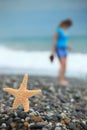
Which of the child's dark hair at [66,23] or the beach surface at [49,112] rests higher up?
the child's dark hair at [66,23]

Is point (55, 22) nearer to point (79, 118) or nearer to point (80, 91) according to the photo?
point (80, 91)

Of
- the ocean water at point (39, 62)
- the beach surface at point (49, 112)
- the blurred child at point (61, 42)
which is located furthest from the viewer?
the ocean water at point (39, 62)

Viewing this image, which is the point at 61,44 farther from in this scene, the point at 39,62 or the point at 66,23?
the point at 39,62

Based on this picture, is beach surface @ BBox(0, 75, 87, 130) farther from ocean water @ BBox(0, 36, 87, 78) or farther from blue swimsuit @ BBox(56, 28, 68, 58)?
ocean water @ BBox(0, 36, 87, 78)

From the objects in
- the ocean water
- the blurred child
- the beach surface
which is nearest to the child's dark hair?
the blurred child

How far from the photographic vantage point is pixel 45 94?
759 cm

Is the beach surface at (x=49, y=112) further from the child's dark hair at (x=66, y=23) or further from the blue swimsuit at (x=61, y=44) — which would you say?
the child's dark hair at (x=66, y=23)

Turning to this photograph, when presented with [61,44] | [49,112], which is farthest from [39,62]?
[49,112]

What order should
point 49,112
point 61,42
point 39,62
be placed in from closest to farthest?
point 49,112 → point 61,42 → point 39,62

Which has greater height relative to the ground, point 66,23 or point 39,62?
point 66,23

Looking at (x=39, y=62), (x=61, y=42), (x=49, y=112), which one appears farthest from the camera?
(x=39, y=62)

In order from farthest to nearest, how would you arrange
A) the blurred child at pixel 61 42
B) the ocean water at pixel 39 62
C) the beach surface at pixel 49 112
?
1. the ocean water at pixel 39 62
2. the blurred child at pixel 61 42
3. the beach surface at pixel 49 112

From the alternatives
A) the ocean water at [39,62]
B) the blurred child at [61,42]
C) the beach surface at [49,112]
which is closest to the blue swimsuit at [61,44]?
the blurred child at [61,42]

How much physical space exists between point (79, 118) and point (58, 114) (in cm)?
28
